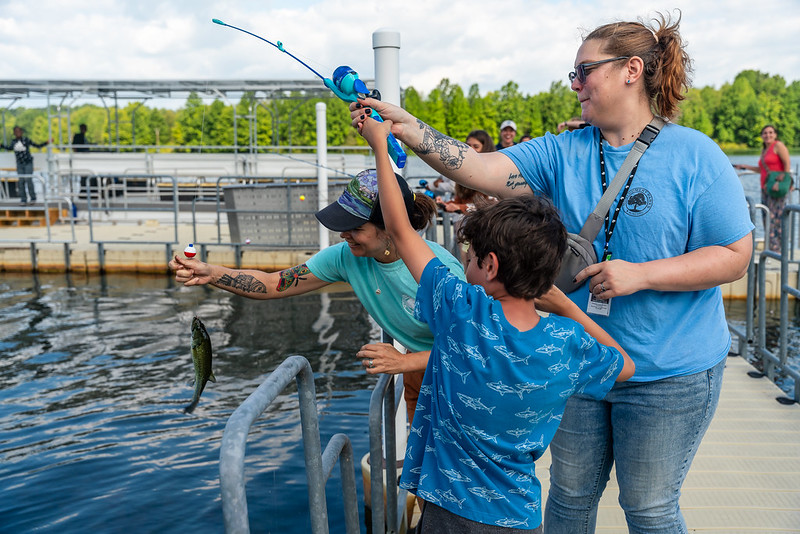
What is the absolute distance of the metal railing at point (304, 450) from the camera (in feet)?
4.20

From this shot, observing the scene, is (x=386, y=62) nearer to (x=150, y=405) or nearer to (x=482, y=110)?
(x=150, y=405)

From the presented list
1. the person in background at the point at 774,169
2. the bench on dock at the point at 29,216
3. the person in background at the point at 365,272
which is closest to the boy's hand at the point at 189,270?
the person in background at the point at 365,272

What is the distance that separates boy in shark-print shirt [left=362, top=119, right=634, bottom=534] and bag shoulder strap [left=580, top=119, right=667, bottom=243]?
32cm

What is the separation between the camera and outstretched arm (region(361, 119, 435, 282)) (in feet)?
6.18

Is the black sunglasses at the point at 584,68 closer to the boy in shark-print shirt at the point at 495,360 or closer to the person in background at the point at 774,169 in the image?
the boy in shark-print shirt at the point at 495,360

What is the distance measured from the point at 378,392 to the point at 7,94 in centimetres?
2148

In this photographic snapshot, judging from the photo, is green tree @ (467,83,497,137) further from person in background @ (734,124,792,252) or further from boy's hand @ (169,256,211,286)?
boy's hand @ (169,256,211,286)

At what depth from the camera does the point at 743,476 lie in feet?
12.7

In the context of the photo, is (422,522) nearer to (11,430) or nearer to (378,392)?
(378,392)

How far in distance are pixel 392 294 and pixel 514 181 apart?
1.91ft

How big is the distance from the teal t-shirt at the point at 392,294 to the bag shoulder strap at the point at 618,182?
480mm

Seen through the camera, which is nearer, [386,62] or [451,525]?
[451,525]

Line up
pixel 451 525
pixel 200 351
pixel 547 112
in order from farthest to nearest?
pixel 547 112
pixel 200 351
pixel 451 525

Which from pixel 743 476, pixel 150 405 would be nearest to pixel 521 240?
pixel 743 476
